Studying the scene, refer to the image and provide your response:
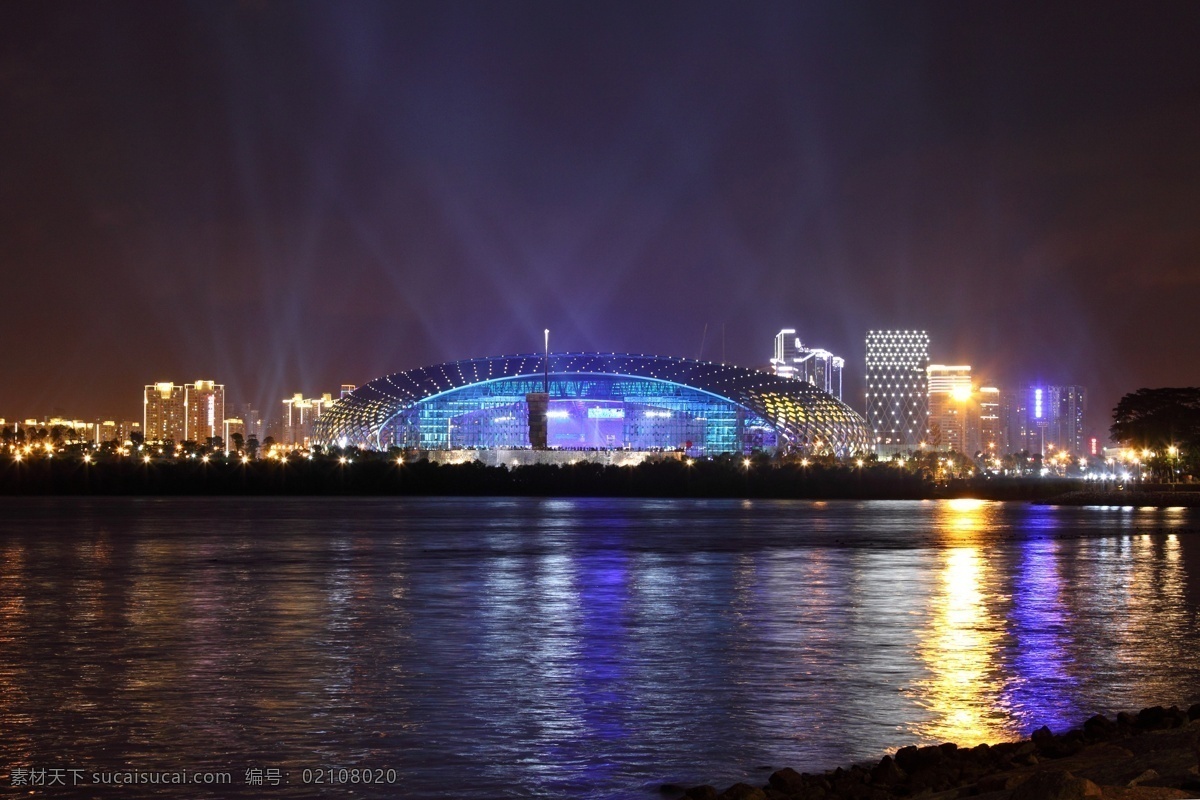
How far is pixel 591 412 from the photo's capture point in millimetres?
175125

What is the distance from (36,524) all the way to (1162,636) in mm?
57094

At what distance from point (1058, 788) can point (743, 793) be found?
11.7 ft

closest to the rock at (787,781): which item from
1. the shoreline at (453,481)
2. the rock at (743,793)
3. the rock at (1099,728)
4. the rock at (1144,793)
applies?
the rock at (743,793)

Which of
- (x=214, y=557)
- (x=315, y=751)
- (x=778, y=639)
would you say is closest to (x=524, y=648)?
(x=778, y=639)

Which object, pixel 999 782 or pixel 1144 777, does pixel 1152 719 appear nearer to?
pixel 999 782

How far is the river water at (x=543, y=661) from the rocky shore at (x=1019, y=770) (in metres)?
1.11

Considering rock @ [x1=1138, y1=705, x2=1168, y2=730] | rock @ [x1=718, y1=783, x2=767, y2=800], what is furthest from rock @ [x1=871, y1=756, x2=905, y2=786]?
rock @ [x1=1138, y1=705, x2=1168, y2=730]

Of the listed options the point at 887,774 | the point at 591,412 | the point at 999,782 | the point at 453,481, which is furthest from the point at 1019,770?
the point at 591,412

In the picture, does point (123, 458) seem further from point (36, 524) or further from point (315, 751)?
point (315, 751)

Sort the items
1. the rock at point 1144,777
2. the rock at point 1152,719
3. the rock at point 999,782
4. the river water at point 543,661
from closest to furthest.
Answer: the rock at point 1144,777 → the rock at point 999,782 → the river water at point 543,661 → the rock at point 1152,719

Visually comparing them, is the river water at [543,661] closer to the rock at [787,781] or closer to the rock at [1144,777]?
the rock at [787,781]

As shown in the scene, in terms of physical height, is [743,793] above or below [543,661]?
above

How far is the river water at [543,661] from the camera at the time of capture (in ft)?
50.9

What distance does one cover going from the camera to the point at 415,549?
168 ft
